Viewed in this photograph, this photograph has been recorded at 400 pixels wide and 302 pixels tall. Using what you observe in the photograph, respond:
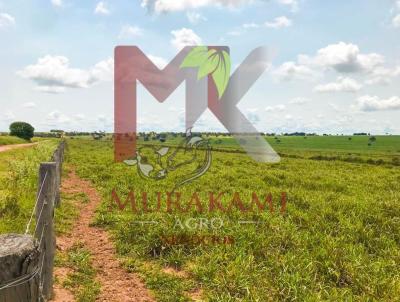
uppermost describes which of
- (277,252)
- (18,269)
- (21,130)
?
(21,130)

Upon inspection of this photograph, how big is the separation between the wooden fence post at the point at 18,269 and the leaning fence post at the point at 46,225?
2.12 m

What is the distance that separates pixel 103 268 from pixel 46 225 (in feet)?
6.41

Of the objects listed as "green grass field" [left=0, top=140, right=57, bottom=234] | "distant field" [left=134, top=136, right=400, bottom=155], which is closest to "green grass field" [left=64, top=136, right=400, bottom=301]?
"green grass field" [left=0, top=140, right=57, bottom=234]

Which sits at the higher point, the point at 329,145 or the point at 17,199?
the point at 329,145

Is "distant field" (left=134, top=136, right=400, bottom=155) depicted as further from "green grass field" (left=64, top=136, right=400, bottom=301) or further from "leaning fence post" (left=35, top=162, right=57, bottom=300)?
"leaning fence post" (left=35, top=162, right=57, bottom=300)

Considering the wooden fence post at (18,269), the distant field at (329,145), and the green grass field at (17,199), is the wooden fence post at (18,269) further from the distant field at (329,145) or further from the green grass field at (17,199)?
the distant field at (329,145)

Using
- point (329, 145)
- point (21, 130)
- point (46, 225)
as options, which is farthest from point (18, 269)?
point (329, 145)

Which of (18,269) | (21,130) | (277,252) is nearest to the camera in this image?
(18,269)

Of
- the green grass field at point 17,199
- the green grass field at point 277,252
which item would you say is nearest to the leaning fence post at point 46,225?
the green grass field at point 277,252

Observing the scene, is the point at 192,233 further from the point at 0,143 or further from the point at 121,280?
the point at 0,143

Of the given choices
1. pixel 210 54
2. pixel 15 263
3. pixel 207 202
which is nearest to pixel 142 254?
pixel 207 202

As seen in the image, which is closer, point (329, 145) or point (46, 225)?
point (46, 225)

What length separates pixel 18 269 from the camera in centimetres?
269

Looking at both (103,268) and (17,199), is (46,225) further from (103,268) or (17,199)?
(17,199)
